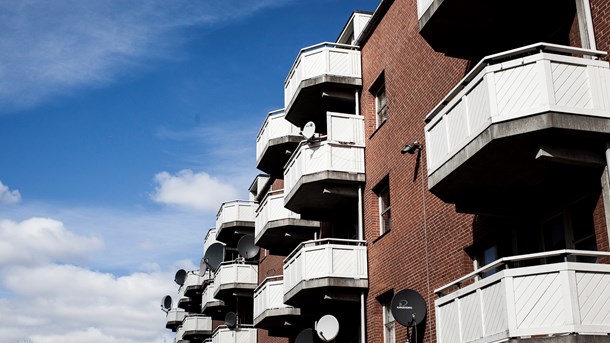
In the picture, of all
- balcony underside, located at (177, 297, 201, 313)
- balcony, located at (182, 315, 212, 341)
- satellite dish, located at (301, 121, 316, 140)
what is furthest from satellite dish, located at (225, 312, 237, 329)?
balcony underside, located at (177, 297, 201, 313)

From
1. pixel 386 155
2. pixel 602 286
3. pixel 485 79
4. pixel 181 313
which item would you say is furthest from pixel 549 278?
pixel 181 313

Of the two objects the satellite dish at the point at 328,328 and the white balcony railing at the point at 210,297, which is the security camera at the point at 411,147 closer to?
the satellite dish at the point at 328,328

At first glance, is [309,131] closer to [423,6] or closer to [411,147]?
[411,147]

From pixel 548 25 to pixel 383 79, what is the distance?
9265mm

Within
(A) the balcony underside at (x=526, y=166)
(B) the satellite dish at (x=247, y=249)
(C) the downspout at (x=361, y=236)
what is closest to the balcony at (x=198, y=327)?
(B) the satellite dish at (x=247, y=249)

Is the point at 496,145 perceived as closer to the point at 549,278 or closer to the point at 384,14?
the point at 549,278

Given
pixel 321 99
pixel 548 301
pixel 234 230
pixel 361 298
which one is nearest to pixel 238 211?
pixel 234 230

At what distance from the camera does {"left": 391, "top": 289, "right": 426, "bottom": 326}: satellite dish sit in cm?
1827

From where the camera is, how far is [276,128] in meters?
32.6

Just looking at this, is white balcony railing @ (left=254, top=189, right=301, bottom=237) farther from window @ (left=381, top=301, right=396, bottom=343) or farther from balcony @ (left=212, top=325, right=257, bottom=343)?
window @ (left=381, top=301, right=396, bottom=343)

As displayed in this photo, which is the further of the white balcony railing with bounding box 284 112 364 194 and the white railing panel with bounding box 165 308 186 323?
the white railing panel with bounding box 165 308 186 323

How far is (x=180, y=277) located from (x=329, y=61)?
36717 mm

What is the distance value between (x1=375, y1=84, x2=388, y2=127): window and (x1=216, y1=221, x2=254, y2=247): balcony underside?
62.0 feet

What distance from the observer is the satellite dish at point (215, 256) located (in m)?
41.9
